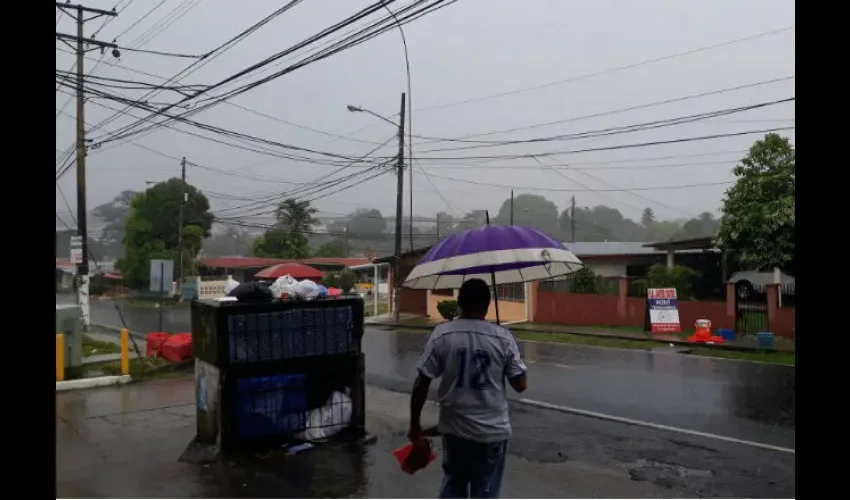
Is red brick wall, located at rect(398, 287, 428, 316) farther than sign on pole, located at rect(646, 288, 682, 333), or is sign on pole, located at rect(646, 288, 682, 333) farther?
red brick wall, located at rect(398, 287, 428, 316)

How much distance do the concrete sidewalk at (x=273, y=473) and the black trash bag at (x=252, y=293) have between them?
1.49 meters


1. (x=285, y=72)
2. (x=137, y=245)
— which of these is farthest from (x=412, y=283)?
(x=137, y=245)

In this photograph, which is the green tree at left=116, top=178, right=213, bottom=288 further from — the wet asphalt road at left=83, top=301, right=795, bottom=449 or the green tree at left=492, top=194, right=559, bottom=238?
the wet asphalt road at left=83, top=301, right=795, bottom=449

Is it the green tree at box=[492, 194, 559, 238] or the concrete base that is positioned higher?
the green tree at box=[492, 194, 559, 238]

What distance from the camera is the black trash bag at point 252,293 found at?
6.88 m

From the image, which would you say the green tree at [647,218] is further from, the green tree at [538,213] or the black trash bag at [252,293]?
the black trash bag at [252,293]

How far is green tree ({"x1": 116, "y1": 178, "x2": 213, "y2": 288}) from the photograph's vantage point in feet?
187

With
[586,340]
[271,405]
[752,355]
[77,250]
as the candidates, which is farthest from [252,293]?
[77,250]

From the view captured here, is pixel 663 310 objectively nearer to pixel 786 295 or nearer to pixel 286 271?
pixel 786 295

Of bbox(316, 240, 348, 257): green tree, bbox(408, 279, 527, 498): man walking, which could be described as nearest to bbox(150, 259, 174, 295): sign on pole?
bbox(408, 279, 527, 498): man walking

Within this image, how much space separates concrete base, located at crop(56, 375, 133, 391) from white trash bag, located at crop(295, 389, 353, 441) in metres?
5.93

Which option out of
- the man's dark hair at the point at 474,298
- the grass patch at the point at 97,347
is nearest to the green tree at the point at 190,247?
the grass patch at the point at 97,347
